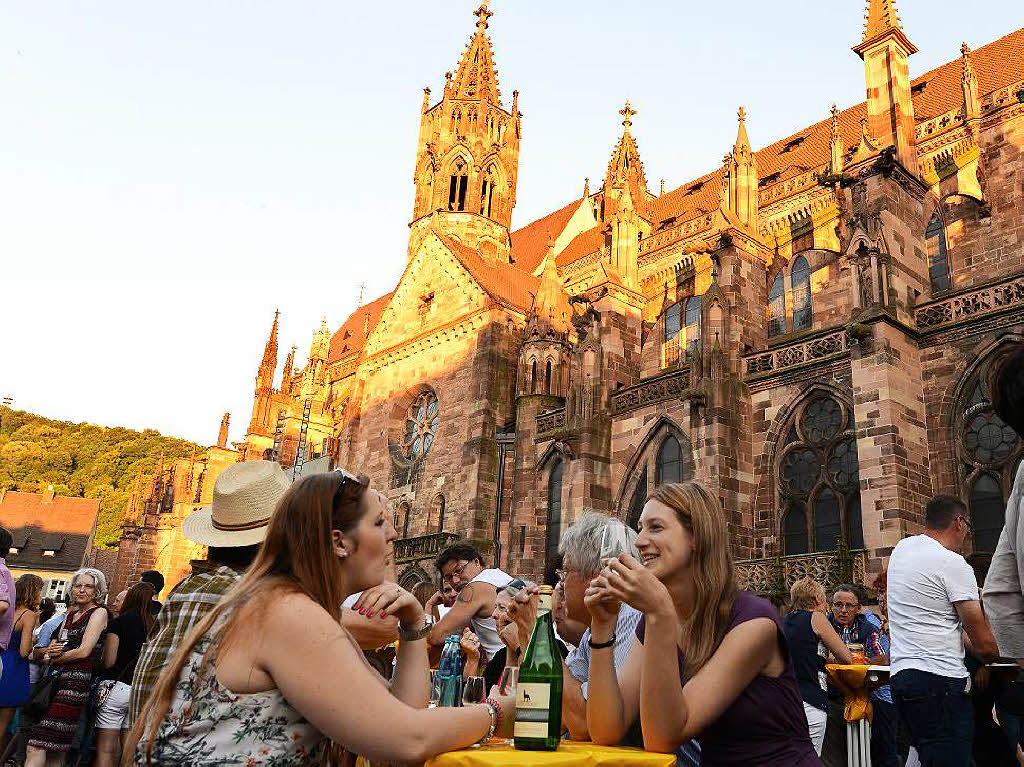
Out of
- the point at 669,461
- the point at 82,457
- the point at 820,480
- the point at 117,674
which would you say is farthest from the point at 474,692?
Result: the point at 82,457

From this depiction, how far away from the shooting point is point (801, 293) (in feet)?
70.3

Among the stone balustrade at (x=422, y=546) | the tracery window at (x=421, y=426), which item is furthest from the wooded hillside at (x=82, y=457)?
the stone balustrade at (x=422, y=546)

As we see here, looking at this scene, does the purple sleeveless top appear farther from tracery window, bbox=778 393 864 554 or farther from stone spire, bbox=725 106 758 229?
stone spire, bbox=725 106 758 229

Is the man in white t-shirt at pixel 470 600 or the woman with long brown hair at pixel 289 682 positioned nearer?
the woman with long brown hair at pixel 289 682

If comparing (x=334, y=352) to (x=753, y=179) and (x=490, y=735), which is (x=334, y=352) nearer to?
(x=753, y=179)

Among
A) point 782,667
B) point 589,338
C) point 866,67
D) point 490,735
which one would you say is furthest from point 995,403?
point 589,338

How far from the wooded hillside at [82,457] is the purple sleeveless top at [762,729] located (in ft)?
216

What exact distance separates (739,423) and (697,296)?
7490 mm

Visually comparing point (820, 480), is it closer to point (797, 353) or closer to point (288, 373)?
point (797, 353)

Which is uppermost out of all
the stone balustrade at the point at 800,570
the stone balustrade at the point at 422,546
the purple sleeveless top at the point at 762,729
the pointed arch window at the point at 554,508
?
the pointed arch window at the point at 554,508

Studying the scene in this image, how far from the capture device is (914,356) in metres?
15.1

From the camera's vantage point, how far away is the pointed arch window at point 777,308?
21.4 meters

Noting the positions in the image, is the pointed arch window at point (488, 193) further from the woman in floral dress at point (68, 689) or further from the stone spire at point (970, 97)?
the woman in floral dress at point (68, 689)

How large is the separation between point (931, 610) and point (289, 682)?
4196mm
